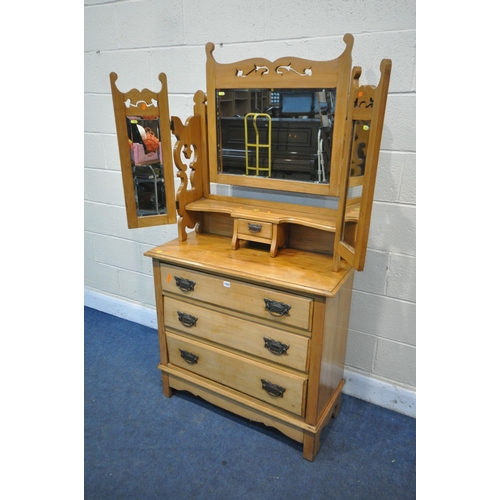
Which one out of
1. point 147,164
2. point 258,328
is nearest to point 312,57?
point 147,164

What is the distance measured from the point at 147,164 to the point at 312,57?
2.78 feet

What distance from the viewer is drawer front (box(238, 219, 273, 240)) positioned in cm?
151

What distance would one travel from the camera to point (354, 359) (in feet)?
6.09

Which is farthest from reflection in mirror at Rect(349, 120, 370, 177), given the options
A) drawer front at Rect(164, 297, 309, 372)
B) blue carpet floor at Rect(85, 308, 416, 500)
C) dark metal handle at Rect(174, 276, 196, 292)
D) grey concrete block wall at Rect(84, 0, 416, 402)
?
blue carpet floor at Rect(85, 308, 416, 500)

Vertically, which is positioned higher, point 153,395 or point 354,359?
point 354,359

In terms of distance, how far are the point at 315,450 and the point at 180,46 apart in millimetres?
1960

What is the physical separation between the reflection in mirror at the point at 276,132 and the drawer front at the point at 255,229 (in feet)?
0.73

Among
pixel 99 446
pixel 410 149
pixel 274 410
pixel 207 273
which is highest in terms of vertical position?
pixel 410 149

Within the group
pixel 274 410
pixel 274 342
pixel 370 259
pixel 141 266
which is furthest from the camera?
pixel 141 266

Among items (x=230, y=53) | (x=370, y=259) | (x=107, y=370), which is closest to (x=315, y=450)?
(x=370, y=259)

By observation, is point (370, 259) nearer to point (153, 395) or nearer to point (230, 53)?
point (230, 53)

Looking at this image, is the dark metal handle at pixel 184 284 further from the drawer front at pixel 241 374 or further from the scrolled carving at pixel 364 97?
the scrolled carving at pixel 364 97

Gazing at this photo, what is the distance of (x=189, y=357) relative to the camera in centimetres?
169

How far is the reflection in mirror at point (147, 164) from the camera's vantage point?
63.4 inches
